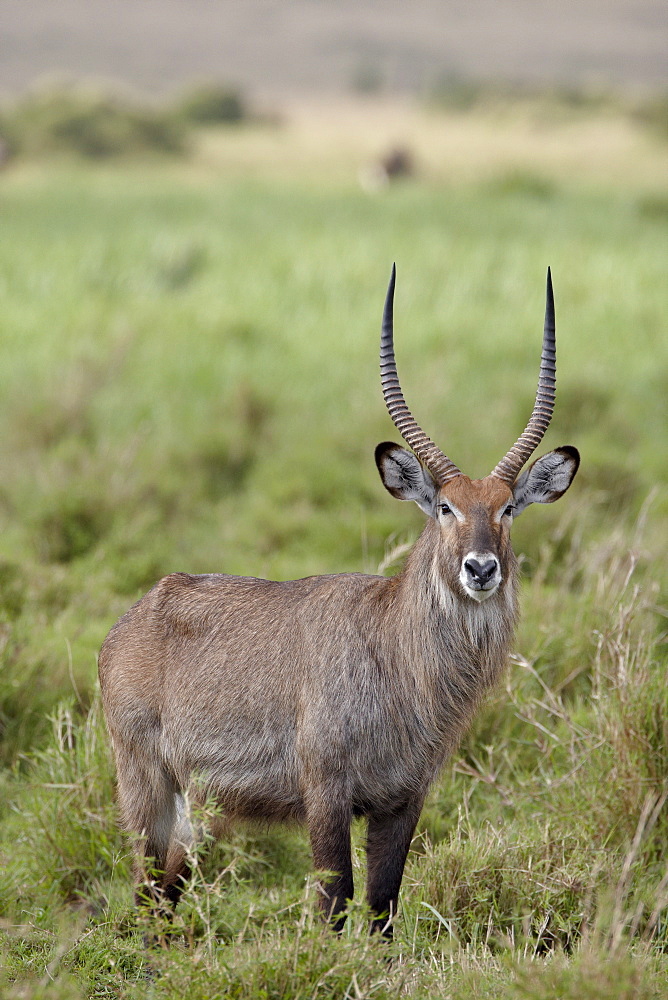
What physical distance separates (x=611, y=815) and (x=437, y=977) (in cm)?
123

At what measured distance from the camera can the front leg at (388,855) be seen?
358cm

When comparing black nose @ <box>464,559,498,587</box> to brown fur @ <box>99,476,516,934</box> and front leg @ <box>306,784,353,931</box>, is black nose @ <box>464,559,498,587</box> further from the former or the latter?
front leg @ <box>306,784,353,931</box>

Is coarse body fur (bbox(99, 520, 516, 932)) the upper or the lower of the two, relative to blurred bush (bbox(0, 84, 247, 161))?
lower

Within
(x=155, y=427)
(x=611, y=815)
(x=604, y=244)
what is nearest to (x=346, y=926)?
(x=611, y=815)

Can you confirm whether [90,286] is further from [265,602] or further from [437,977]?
[437,977]

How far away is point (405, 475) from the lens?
3.60 m

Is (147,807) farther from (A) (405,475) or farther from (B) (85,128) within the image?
(B) (85,128)

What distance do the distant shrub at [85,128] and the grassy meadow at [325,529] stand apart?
15966 mm

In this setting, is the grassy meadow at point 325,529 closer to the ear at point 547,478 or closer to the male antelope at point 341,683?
the male antelope at point 341,683

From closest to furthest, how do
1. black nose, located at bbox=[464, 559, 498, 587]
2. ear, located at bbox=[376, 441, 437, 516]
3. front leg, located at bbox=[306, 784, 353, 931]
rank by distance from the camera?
black nose, located at bbox=[464, 559, 498, 587] → front leg, located at bbox=[306, 784, 353, 931] → ear, located at bbox=[376, 441, 437, 516]

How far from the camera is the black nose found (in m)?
3.25

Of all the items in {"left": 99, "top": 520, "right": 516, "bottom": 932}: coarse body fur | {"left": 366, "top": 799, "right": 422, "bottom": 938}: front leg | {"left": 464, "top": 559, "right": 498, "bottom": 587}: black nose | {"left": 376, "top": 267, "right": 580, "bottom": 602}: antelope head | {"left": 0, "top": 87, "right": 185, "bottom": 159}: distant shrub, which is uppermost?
{"left": 0, "top": 87, "right": 185, "bottom": 159}: distant shrub

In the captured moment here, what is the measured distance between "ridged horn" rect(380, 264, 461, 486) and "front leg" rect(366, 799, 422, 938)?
1051 mm

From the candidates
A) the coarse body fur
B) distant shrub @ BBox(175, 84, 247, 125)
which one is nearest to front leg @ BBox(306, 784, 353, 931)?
the coarse body fur
